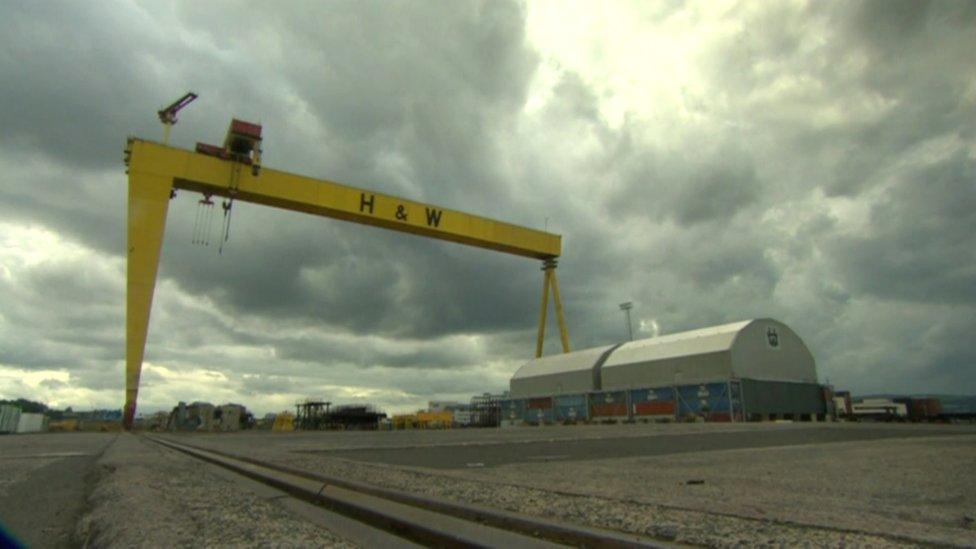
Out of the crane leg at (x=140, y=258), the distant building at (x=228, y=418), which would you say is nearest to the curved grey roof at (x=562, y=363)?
the distant building at (x=228, y=418)

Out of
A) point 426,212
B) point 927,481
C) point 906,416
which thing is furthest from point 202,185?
point 906,416

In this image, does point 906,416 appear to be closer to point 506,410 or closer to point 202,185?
point 506,410

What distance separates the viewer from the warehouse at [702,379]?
126 feet

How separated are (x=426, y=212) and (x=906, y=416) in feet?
171

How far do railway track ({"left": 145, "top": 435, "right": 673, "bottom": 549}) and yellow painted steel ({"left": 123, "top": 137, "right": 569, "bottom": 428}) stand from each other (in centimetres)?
3112

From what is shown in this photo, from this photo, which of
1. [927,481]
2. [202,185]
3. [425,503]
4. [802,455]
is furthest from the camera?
[202,185]

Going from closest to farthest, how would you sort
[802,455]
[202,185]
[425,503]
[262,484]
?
[425,503]
[262,484]
[802,455]
[202,185]

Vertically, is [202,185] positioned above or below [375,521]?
above

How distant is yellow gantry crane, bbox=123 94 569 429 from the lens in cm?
3206

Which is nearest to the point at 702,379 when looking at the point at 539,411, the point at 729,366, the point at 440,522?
the point at 729,366

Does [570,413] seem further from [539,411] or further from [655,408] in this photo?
[655,408]

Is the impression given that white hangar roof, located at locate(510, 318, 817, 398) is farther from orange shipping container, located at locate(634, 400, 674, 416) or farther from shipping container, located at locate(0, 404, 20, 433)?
shipping container, located at locate(0, 404, 20, 433)

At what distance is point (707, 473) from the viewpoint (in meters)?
7.16

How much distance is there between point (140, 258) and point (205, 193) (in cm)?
570
